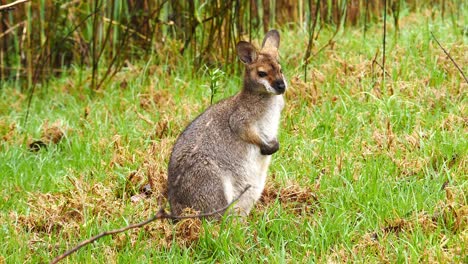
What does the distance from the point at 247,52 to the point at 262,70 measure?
183 millimetres

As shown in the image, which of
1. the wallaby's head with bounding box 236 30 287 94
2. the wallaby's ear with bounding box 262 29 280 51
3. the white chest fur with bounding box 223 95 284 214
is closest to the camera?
the white chest fur with bounding box 223 95 284 214

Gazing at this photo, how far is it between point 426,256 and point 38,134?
385 cm

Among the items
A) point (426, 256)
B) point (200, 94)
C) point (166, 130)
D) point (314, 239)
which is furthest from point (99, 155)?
point (426, 256)

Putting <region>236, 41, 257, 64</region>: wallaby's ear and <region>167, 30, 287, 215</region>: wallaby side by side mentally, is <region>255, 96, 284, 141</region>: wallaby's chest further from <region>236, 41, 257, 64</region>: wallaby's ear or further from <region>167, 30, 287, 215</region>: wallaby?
<region>236, 41, 257, 64</region>: wallaby's ear

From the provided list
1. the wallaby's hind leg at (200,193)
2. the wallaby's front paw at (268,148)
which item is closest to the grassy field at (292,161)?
the wallaby's hind leg at (200,193)

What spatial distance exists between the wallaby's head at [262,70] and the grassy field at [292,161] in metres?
0.66

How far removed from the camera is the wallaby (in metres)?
4.90

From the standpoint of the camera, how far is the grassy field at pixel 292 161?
4672 mm

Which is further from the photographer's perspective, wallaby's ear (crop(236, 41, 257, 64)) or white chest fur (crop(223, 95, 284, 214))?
wallaby's ear (crop(236, 41, 257, 64))

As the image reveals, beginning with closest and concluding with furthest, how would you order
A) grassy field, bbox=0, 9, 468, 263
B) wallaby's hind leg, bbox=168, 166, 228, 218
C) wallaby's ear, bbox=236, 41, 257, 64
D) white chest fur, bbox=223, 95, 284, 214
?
1. grassy field, bbox=0, 9, 468, 263
2. wallaby's hind leg, bbox=168, 166, 228, 218
3. white chest fur, bbox=223, 95, 284, 214
4. wallaby's ear, bbox=236, 41, 257, 64

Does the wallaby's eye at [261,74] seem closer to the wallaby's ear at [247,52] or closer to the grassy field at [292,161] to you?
the wallaby's ear at [247,52]

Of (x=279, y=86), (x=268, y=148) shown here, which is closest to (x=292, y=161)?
(x=268, y=148)

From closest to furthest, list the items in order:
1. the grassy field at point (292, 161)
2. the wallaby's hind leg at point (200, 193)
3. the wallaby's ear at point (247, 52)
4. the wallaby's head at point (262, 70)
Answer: the grassy field at point (292, 161), the wallaby's hind leg at point (200, 193), the wallaby's head at point (262, 70), the wallaby's ear at point (247, 52)

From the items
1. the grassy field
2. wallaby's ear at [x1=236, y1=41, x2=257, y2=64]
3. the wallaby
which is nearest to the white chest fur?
the wallaby
